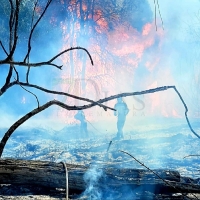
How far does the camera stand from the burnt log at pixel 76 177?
3115mm

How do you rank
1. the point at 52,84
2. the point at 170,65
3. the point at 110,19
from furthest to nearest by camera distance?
the point at 170,65 → the point at 110,19 → the point at 52,84

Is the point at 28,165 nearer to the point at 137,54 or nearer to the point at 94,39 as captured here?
the point at 94,39

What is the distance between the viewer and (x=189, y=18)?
19453 millimetres

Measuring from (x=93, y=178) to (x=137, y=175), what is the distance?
0.54 meters

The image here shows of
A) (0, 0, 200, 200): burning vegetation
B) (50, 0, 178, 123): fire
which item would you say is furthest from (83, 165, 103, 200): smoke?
(50, 0, 178, 123): fire

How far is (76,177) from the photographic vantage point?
3254 mm

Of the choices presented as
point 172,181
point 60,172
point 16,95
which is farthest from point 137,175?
point 16,95

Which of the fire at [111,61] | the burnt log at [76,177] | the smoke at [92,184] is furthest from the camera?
the fire at [111,61]

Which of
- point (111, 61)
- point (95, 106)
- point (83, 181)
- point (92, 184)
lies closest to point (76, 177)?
point (83, 181)

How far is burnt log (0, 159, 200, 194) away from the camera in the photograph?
312 cm

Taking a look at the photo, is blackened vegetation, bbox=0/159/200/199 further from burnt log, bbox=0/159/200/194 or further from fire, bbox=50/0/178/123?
fire, bbox=50/0/178/123

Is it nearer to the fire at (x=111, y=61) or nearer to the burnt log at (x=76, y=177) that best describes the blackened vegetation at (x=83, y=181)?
the burnt log at (x=76, y=177)

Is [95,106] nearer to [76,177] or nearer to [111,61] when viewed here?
[111,61]

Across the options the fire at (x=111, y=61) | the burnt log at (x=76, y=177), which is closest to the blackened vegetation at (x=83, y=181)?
the burnt log at (x=76, y=177)
